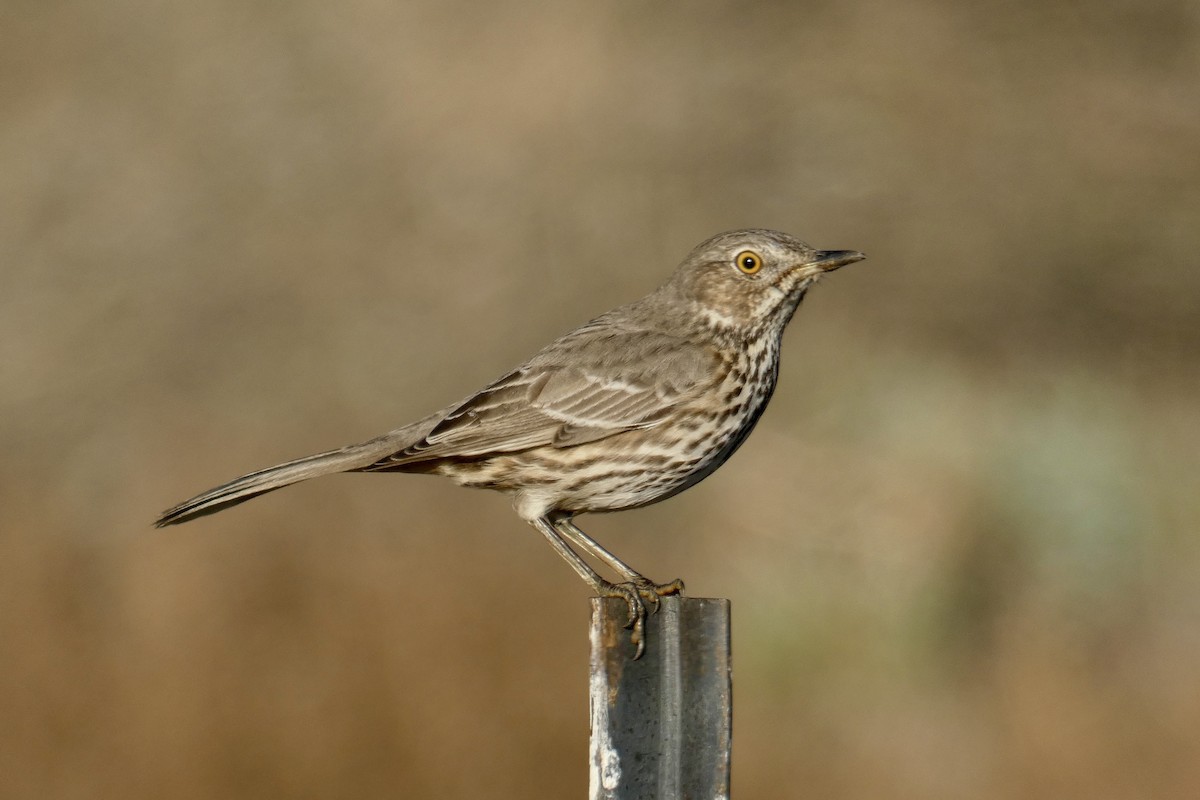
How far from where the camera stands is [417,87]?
18062 millimetres

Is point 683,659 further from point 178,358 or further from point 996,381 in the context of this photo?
point 178,358

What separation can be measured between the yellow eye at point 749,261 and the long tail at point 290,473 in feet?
5.09

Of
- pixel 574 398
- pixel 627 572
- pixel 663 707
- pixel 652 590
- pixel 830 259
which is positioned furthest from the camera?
pixel 830 259

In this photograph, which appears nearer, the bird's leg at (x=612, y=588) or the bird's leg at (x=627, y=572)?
the bird's leg at (x=612, y=588)

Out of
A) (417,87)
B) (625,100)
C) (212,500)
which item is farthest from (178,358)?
(212,500)


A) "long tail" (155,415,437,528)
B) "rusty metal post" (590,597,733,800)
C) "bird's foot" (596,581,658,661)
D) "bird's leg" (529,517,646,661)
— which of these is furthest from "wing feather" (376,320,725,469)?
"rusty metal post" (590,597,733,800)

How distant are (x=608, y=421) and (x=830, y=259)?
1.22 m

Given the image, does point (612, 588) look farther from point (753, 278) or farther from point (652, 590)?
point (753, 278)

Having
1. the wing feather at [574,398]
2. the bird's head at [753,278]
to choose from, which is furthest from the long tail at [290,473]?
the bird's head at [753,278]

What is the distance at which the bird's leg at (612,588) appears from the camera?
4.47 m

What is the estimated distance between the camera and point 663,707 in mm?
4395

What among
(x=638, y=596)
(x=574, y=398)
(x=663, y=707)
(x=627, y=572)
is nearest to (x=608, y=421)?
(x=574, y=398)

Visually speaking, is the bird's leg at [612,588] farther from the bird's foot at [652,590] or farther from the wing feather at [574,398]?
the wing feather at [574,398]

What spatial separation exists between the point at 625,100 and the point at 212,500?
494 inches
